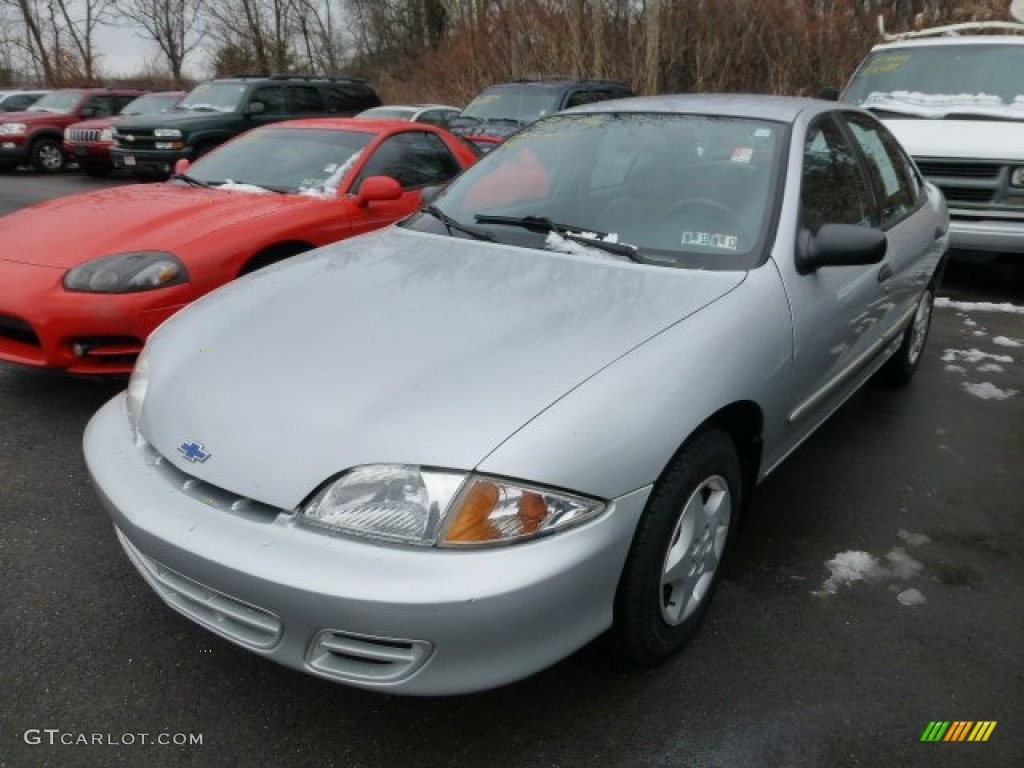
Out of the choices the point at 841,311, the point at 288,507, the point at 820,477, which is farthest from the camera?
the point at 820,477

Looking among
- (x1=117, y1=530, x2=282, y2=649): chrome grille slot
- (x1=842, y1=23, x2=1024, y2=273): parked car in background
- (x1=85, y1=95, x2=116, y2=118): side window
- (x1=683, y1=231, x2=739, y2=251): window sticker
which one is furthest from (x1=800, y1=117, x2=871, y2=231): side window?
(x1=85, y1=95, x2=116, y2=118): side window

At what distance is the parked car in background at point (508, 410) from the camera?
1.77 meters

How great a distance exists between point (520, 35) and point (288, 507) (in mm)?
18068

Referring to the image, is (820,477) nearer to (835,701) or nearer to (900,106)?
(835,701)

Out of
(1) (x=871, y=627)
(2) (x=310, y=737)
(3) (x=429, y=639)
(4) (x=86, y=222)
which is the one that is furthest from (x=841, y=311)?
(4) (x=86, y=222)

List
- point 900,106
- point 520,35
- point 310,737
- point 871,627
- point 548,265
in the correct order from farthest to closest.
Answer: point 520,35
point 900,106
point 548,265
point 871,627
point 310,737

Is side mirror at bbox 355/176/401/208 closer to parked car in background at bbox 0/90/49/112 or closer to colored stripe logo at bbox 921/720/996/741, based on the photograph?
colored stripe logo at bbox 921/720/996/741

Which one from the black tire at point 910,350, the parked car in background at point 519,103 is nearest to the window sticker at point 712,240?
the black tire at point 910,350

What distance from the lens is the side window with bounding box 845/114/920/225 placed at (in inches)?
141

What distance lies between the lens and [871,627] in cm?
248

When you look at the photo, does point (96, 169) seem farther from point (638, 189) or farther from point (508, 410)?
point (508, 410)

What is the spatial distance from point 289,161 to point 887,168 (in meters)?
3.49

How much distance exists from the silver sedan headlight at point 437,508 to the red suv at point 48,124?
16.2 m

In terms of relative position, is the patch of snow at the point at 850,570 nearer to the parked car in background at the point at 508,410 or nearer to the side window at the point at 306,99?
the parked car in background at the point at 508,410
